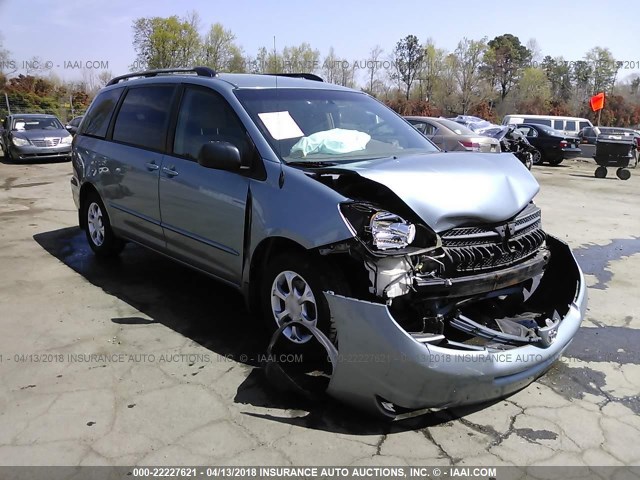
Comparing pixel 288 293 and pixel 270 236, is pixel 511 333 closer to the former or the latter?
pixel 288 293

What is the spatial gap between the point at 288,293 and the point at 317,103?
1.70 metres

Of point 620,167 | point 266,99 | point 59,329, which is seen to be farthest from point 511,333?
point 620,167

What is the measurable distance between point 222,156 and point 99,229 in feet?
9.52

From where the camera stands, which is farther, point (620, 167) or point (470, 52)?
point (470, 52)

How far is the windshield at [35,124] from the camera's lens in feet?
54.1

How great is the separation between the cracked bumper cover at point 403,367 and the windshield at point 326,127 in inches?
54.9

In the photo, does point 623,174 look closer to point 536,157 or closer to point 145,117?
point 536,157

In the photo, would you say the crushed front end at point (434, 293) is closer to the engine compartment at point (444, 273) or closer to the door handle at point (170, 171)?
the engine compartment at point (444, 273)

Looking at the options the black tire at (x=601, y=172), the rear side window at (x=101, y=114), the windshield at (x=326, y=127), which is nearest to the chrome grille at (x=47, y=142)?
the rear side window at (x=101, y=114)

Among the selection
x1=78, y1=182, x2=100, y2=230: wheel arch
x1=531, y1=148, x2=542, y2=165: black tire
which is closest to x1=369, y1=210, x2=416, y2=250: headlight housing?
x1=78, y1=182, x2=100, y2=230: wheel arch

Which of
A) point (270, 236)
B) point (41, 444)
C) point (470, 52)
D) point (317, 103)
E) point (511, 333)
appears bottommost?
point (41, 444)

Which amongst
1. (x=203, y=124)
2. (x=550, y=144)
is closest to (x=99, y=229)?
(x=203, y=124)

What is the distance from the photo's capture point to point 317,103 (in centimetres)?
421

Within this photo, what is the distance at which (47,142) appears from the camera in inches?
633
